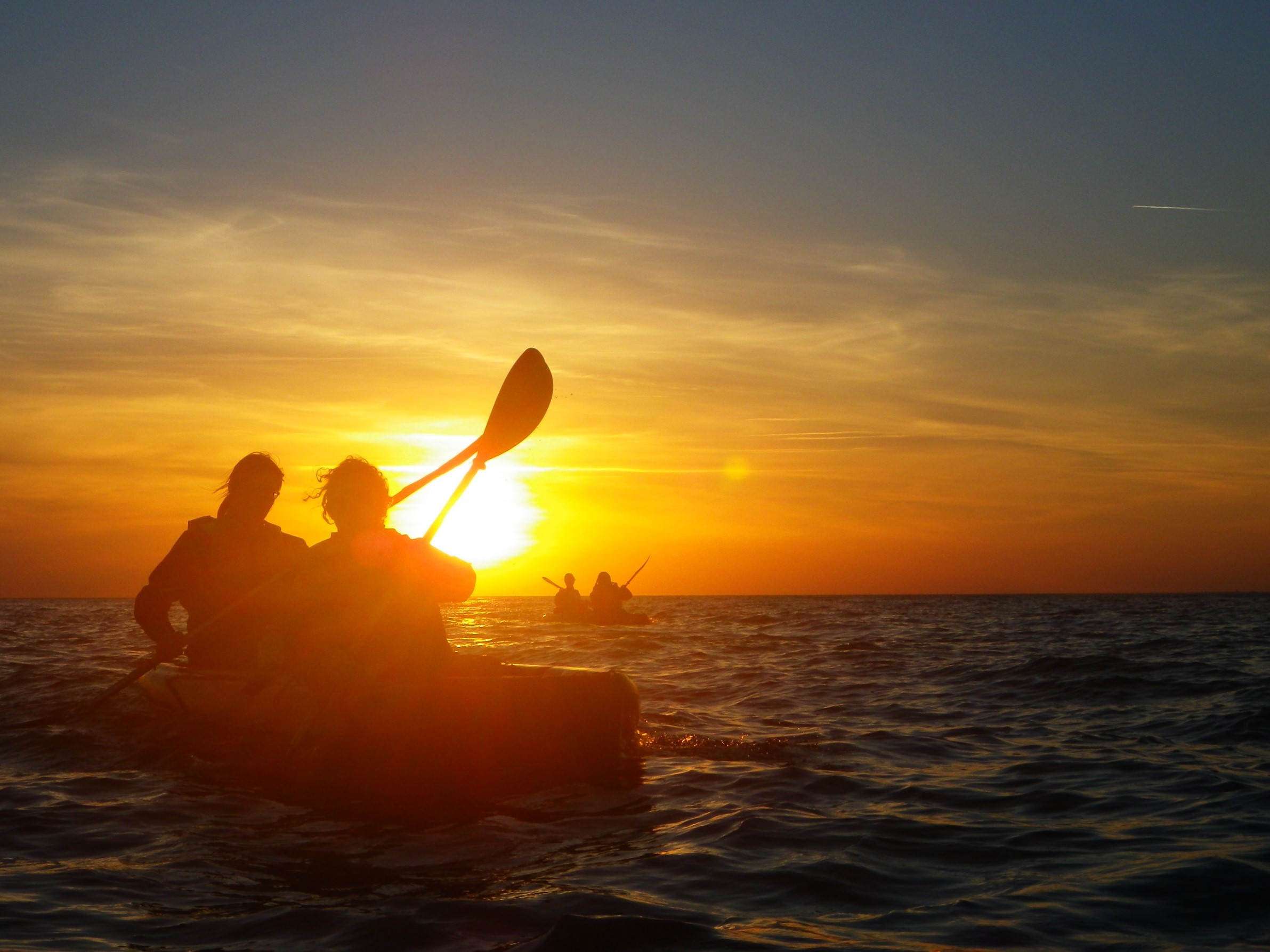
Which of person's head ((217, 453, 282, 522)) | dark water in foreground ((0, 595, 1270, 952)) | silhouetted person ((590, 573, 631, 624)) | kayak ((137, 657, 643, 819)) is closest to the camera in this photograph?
dark water in foreground ((0, 595, 1270, 952))

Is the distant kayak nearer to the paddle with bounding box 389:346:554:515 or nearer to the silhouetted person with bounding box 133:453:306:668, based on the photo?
the paddle with bounding box 389:346:554:515

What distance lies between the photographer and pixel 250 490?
25.5 feet

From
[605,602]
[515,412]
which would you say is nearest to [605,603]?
[605,602]

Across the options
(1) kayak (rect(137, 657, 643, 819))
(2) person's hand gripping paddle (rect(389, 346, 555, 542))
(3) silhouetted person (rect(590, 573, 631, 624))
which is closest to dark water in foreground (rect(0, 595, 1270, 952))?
(1) kayak (rect(137, 657, 643, 819))

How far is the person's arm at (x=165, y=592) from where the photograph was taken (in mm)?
7758

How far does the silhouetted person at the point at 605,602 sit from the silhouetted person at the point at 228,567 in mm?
27233

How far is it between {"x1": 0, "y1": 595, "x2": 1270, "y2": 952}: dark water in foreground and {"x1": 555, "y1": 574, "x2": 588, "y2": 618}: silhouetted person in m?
26.2

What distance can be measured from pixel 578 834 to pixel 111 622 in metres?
36.2

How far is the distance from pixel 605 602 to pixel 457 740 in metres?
28.9

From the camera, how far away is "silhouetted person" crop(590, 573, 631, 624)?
1379 inches

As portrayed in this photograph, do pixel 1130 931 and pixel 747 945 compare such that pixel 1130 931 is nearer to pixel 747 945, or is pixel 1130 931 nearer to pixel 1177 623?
pixel 747 945

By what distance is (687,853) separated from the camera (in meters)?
4.89

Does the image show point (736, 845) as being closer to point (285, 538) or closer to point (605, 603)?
point (285, 538)

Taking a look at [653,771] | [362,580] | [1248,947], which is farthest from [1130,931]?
[362,580]
